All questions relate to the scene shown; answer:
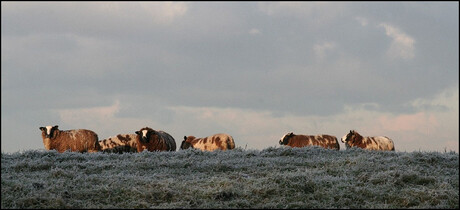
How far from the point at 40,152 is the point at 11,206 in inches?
262

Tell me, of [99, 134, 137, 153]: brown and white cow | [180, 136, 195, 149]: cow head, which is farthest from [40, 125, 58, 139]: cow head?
[180, 136, 195, 149]: cow head

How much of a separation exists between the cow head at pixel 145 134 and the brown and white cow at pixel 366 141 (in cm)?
1207

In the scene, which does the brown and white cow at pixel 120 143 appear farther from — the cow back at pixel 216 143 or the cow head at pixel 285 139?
the cow head at pixel 285 139

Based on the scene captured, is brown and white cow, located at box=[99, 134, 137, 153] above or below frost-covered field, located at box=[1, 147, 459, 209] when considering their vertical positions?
above

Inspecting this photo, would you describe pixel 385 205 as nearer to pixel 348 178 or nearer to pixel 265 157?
pixel 348 178

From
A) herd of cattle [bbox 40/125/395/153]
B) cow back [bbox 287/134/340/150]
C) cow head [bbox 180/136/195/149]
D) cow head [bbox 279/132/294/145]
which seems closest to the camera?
herd of cattle [bbox 40/125/395/153]

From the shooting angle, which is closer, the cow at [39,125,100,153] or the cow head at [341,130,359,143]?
the cow at [39,125,100,153]

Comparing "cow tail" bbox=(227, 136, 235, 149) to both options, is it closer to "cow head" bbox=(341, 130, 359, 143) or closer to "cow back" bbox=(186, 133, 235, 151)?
"cow back" bbox=(186, 133, 235, 151)

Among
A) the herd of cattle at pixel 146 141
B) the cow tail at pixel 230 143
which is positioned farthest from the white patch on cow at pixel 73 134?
the cow tail at pixel 230 143

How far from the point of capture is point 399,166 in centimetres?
1569

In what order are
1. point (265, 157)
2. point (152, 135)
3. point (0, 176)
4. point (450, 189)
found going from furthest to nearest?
point (152, 135), point (265, 157), point (0, 176), point (450, 189)

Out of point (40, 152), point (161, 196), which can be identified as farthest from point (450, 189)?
point (40, 152)

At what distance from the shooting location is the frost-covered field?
12203 mm

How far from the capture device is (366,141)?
111 feet
